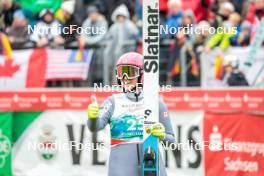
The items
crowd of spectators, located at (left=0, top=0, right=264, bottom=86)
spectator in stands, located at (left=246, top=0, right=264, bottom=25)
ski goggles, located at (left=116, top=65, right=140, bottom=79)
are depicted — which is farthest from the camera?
spectator in stands, located at (left=246, top=0, right=264, bottom=25)

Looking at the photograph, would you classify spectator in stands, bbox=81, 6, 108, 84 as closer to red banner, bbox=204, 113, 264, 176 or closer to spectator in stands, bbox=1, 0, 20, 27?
spectator in stands, bbox=1, 0, 20, 27

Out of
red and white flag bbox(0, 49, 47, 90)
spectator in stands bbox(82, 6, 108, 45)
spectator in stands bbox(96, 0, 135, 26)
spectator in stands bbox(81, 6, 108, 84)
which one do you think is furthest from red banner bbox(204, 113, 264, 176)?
spectator in stands bbox(96, 0, 135, 26)

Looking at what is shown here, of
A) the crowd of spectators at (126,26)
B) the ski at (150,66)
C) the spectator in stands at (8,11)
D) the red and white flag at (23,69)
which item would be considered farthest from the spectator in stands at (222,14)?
the ski at (150,66)

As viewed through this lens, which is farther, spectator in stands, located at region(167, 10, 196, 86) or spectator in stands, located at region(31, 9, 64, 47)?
spectator in stands, located at region(31, 9, 64, 47)

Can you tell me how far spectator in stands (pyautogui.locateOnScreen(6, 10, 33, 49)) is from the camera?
14312mm

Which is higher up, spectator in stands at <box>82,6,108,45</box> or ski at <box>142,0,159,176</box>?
spectator in stands at <box>82,6,108,45</box>

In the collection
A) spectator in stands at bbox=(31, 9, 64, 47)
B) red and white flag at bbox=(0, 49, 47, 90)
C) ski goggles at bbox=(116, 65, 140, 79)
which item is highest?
spectator in stands at bbox=(31, 9, 64, 47)

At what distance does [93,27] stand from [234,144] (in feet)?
11.8

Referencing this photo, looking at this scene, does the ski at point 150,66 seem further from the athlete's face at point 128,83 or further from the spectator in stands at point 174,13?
the spectator in stands at point 174,13

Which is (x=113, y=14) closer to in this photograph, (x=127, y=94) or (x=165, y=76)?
(x=165, y=76)

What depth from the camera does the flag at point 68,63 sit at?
14.1 meters

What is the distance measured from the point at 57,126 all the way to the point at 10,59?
1.90 meters

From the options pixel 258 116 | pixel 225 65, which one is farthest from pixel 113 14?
pixel 258 116

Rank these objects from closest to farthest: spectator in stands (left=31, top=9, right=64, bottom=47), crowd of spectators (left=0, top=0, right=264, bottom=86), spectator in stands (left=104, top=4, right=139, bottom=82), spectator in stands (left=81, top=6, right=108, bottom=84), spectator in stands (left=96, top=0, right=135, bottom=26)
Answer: crowd of spectators (left=0, top=0, right=264, bottom=86), spectator in stands (left=104, top=4, right=139, bottom=82), spectator in stands (left=81, top=6, right=108, bottom=84), spectator in stands (left=31, top=9, right=64, bottom=47), spectator in stands (left=96, top=0, right=135, bottom=26)
